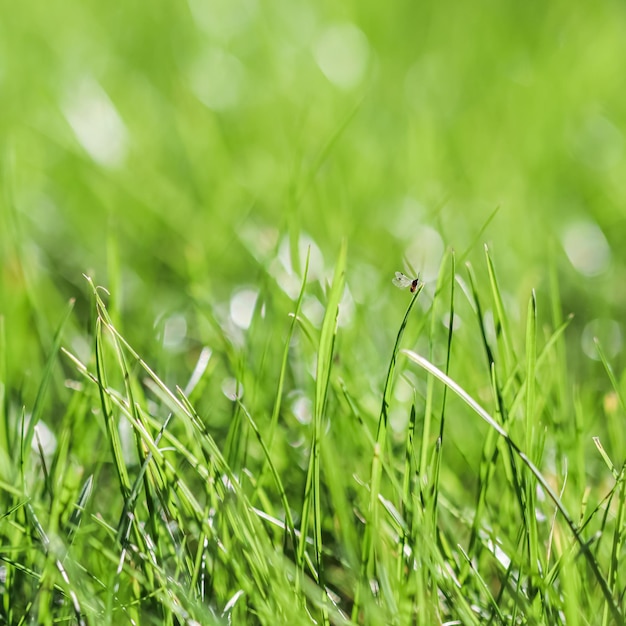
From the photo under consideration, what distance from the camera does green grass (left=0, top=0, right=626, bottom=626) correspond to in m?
0.60

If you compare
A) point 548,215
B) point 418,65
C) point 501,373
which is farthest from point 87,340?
point 418,65

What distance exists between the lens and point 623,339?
3.39 feet

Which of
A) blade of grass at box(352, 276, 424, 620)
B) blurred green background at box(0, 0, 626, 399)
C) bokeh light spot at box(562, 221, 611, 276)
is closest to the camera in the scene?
blade of grass at box(352, 276, 424, 620)

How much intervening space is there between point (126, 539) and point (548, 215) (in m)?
0.98

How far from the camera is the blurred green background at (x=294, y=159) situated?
3.54ft

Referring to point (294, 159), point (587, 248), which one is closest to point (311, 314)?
point (294, 159)

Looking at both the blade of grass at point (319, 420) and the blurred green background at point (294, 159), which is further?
the blurred green background at point (294, 159)

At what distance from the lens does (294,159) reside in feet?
4.37

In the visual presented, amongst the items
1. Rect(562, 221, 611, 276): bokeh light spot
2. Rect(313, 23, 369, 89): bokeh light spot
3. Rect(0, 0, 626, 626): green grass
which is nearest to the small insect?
Rect(0, 0, 626, 626): green grass

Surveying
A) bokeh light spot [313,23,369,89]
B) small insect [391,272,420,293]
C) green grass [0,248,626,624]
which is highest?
bokeh light spot [313,23,369,89]

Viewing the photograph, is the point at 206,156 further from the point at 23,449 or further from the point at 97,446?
the point at 23,449

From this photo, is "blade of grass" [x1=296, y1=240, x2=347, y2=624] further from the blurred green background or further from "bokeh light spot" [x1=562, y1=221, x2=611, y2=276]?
"bokeh light spot" [x1=562, y1=221, x2=611, y2=276]

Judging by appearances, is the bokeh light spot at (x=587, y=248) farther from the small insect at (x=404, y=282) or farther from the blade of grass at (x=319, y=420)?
the blade of grass at (x=319, y=420)

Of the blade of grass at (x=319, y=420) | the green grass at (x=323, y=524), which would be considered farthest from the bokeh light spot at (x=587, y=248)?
the blade of grass at (x=319, y=420)
